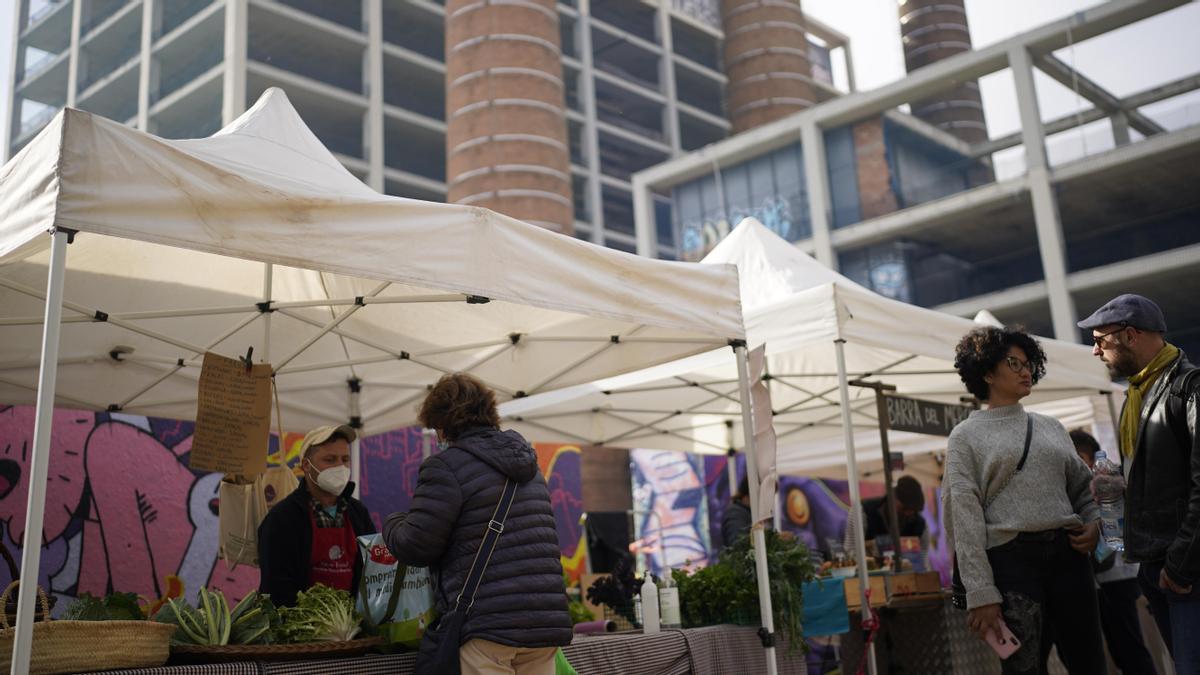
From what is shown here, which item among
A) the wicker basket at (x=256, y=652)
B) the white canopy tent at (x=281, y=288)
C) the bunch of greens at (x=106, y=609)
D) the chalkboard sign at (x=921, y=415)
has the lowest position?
the wicker basket at (x=256, y=652)

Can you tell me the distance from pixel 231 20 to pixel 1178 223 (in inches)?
1471

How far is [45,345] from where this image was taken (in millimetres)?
3619

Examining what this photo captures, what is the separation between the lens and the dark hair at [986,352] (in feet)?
14.4

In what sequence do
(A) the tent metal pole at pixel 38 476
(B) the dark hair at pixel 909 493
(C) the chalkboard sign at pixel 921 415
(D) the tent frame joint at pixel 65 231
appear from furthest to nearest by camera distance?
(B) the dark hair at pixel 909 493 < (C) the chalkboard sign at pixel 921 415 < (D) the tent frame joint at pixel 65 231 < (A) the tent metal pole at pixel 38 476

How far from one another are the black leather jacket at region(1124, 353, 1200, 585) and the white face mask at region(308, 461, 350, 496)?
355 centimetres

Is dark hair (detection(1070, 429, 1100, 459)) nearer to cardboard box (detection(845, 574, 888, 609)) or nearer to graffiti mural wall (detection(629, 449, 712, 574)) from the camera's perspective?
cardboard box (detection(845, 574, 888, 609))

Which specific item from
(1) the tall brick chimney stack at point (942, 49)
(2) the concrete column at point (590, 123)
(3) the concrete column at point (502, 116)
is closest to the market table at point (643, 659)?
(3) the concrete column at point (502, 116)

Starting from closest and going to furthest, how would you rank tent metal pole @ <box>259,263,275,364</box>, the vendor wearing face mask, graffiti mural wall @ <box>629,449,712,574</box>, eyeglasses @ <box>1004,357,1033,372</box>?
eyeglasses @ <box>1004,357,1033,372</box>, the vendor wearing face mask, tent metal pole @ <box>259,263,275,364</box>, graffiti mural wall @ <box>629,449,712,574</box>

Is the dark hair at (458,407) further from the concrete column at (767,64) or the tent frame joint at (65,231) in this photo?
the concrete column at (767,64)

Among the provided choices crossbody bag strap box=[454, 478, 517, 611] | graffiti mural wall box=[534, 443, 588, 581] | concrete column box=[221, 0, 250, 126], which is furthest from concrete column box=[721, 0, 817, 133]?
crossbody bag strap box=[454, 478, 517, 611]

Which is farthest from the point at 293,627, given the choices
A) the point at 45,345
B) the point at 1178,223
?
the point at 1178,223

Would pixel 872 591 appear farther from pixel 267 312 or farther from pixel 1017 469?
pixel 267 312

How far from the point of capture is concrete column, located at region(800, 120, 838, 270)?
1700 inches

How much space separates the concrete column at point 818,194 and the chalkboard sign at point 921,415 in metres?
35.5
